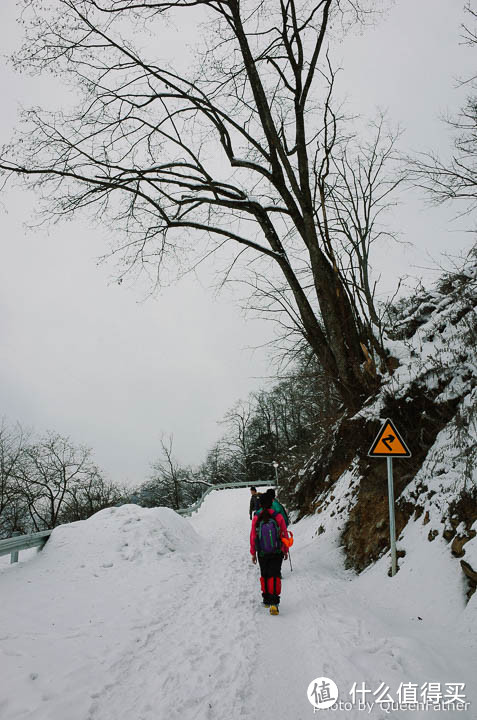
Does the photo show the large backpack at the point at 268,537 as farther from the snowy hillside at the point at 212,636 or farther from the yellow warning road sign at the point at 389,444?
the yellow warning road sign at the point at 389,444

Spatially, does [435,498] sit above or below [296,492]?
above

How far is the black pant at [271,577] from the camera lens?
213 inches

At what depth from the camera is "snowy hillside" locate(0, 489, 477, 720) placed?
3.04 metres

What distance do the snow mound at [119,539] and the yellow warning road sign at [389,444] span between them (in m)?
5.47

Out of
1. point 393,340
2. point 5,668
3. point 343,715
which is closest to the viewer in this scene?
point 343,715

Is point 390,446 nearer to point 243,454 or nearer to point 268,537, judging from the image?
point 268,537

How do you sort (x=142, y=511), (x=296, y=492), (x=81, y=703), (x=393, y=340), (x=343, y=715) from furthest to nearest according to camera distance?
1. (x=296, y=492)
2. (x=142, y=511)
3. (x=393, y=340)
4. (x=81, y=703)
5. (x=343, y=715)

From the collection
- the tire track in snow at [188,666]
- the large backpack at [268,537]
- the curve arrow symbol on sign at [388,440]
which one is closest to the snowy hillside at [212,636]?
the tire track in snow at [188,666]

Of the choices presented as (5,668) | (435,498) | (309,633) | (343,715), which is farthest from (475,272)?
(5,668)

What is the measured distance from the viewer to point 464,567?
12.7ft

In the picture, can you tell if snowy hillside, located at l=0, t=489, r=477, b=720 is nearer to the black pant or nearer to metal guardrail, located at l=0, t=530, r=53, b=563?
metal guardrail, located at l=0, t=530, r=53, b=563

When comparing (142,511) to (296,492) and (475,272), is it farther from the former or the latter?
(475,272)

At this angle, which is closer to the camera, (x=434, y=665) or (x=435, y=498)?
(x=434, y=665)

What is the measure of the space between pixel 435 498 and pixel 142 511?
300 inches
